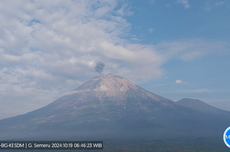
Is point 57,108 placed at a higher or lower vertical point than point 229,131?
higher

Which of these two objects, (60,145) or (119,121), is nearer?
(60,145)

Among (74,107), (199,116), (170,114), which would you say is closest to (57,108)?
(74,107)

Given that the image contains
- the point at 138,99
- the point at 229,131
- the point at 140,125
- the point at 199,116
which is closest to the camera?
the point at 229,131

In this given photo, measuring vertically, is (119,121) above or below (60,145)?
above

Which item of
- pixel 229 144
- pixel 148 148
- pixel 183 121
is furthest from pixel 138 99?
pixel 229 144

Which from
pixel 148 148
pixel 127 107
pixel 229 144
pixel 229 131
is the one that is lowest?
pixel 148 148

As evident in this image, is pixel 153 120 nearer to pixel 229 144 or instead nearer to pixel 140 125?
pixel 140 125

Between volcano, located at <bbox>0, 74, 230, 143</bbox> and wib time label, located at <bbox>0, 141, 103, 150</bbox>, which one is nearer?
wib time label, located at <bbox>0, 141, 103, 150</bbox>

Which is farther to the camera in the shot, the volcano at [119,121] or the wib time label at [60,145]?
the volcano at [119,121]

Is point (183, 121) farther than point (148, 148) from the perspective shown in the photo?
Yes

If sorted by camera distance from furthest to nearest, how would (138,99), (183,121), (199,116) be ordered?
(138,99) → (199,116) → (183,121)
